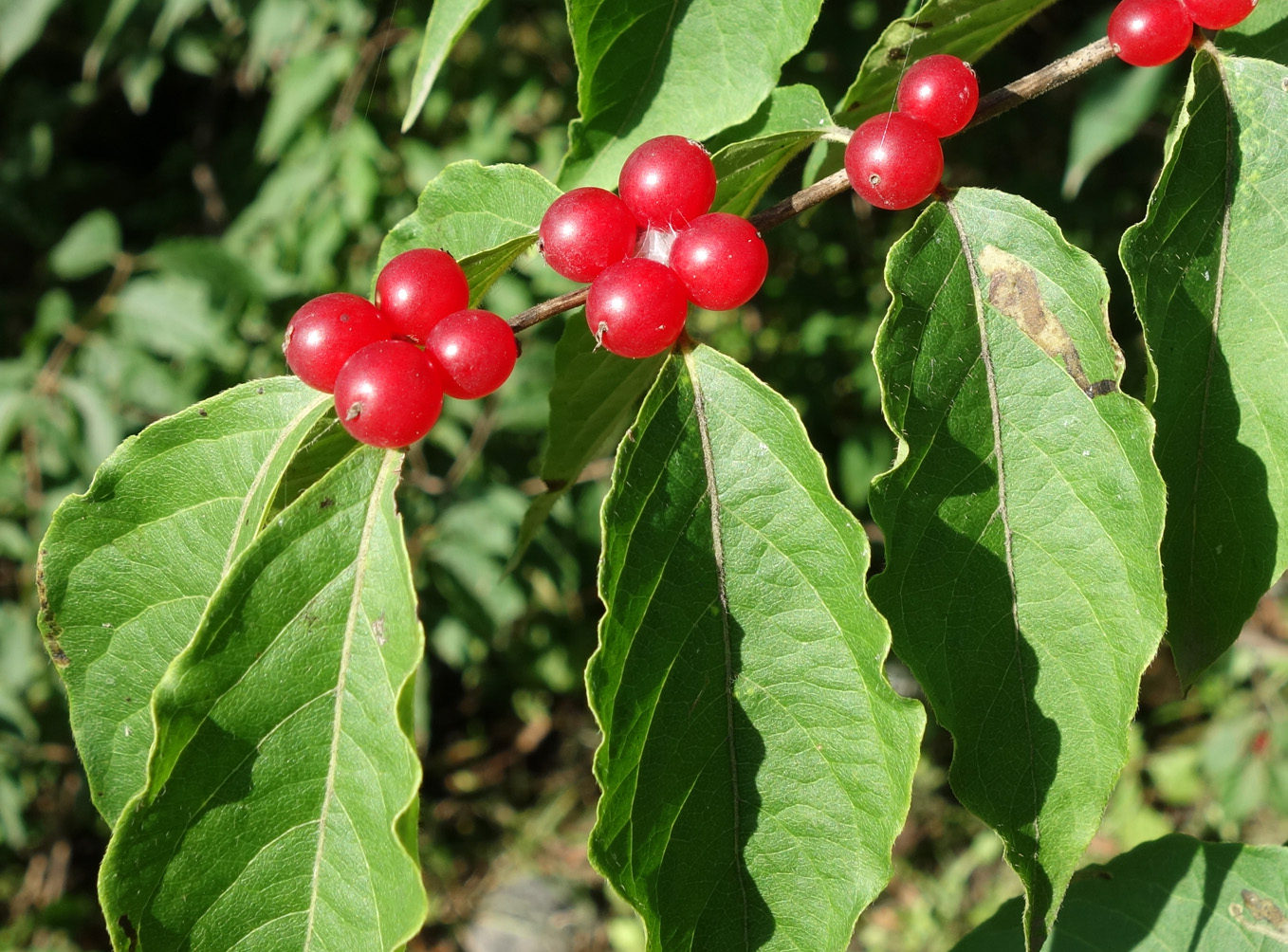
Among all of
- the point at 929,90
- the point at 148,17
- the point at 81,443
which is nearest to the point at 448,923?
the point at 81,443

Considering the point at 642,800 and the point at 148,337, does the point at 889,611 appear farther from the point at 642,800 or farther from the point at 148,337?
the point at 148,337

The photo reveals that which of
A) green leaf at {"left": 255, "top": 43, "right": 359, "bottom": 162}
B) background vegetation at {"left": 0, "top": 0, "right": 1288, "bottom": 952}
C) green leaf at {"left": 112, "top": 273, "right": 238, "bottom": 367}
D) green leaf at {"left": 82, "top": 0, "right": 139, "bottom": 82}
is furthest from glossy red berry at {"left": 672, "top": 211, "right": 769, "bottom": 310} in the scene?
green leaf at {"left": 82, "top": 0, "right": 139, "bottom": 82}

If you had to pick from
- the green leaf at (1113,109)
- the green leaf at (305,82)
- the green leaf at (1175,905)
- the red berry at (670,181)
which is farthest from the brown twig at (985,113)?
the green leaf at (305,82)

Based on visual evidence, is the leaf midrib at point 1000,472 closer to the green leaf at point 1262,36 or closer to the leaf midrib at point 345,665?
the green leaf at point 1262,36

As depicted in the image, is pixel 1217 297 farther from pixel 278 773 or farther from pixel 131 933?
pixel 131 933

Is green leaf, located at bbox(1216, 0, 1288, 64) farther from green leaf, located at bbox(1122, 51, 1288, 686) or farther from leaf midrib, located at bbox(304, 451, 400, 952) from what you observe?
leaf midrib, located at bbox(304, 451, 400, 952)
